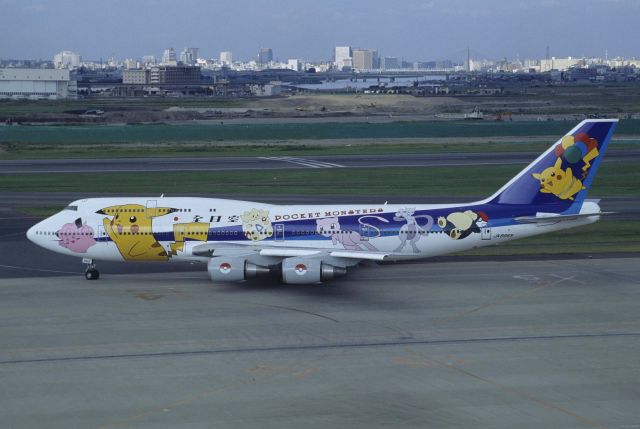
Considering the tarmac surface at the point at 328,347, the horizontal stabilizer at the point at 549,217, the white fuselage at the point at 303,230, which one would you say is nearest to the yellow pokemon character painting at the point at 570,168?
the horizontal stabilizer at the point at 549,217

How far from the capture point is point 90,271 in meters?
45.5

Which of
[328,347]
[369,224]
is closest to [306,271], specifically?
[369,224]

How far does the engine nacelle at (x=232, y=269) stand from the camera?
41.9 meters

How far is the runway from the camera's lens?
26.5m

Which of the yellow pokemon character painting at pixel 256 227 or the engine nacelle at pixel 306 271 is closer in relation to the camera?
the engine nacelle at pixel 306 271

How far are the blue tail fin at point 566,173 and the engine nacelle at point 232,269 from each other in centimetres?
1275

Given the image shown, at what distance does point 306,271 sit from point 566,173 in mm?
13739

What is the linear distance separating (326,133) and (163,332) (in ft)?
370

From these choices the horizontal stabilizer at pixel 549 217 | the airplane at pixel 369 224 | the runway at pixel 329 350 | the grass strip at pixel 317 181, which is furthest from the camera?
the grass strip at pixel 317 181

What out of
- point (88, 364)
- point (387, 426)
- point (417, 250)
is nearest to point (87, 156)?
point (417, 250)

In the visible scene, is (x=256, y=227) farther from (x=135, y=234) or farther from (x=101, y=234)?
(x=101, y=234)

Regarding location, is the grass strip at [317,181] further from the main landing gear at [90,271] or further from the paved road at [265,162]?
the main landing gear at [90,271]

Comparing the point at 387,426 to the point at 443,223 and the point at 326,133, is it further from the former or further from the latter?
the point at 326,133

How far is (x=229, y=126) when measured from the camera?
162 metres
